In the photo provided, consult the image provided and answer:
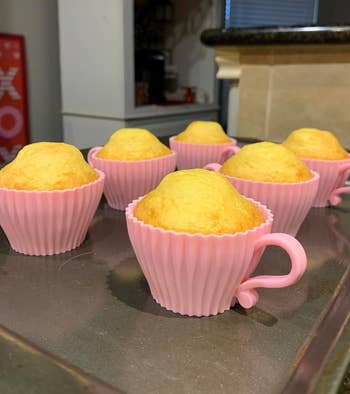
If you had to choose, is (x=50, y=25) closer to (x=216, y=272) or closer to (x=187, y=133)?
(x=187, y=133)

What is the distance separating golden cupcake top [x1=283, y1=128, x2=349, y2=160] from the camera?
0.89 m

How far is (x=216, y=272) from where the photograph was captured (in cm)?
49

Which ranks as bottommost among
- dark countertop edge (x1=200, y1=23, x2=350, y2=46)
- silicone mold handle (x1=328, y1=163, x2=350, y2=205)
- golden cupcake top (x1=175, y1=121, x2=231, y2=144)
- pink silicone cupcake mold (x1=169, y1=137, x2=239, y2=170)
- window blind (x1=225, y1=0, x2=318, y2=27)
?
silicone mold handle (x1=328, y1=163, x2=350, y2=205)

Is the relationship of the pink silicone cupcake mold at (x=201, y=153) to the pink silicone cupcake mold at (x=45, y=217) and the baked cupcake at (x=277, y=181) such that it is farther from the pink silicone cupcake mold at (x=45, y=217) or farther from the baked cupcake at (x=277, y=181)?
the pink silicone cupcake mold at (x=45, y=217)

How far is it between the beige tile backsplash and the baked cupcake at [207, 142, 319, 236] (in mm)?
735

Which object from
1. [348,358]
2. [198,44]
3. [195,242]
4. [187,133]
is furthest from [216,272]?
[198,44]

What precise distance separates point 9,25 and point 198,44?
1038mm

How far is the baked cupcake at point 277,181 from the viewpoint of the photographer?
700mm

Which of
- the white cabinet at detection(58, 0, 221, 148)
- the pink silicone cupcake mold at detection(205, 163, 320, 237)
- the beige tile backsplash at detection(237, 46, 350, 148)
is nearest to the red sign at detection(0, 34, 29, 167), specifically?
the white cabinet at detection(58, 0, 221, 148)

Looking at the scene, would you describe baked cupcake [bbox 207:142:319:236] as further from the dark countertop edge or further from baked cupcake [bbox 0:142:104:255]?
the dark countertop edge

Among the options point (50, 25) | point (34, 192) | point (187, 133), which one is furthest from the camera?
point (50, 25)

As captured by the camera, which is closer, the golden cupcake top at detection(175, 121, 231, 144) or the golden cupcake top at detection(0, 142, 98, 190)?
the golden cupcake top at detection(0, 142, 98, 190)

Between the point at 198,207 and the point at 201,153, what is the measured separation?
0.54 meters

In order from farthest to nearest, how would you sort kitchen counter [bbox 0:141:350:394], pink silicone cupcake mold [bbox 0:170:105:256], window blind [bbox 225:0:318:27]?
window blind [bbox 225:0:318:27] → pink silicone cupcake mold [bbox 0:170:105:256] → kitchen counter [bbox 0:141:350:394]
